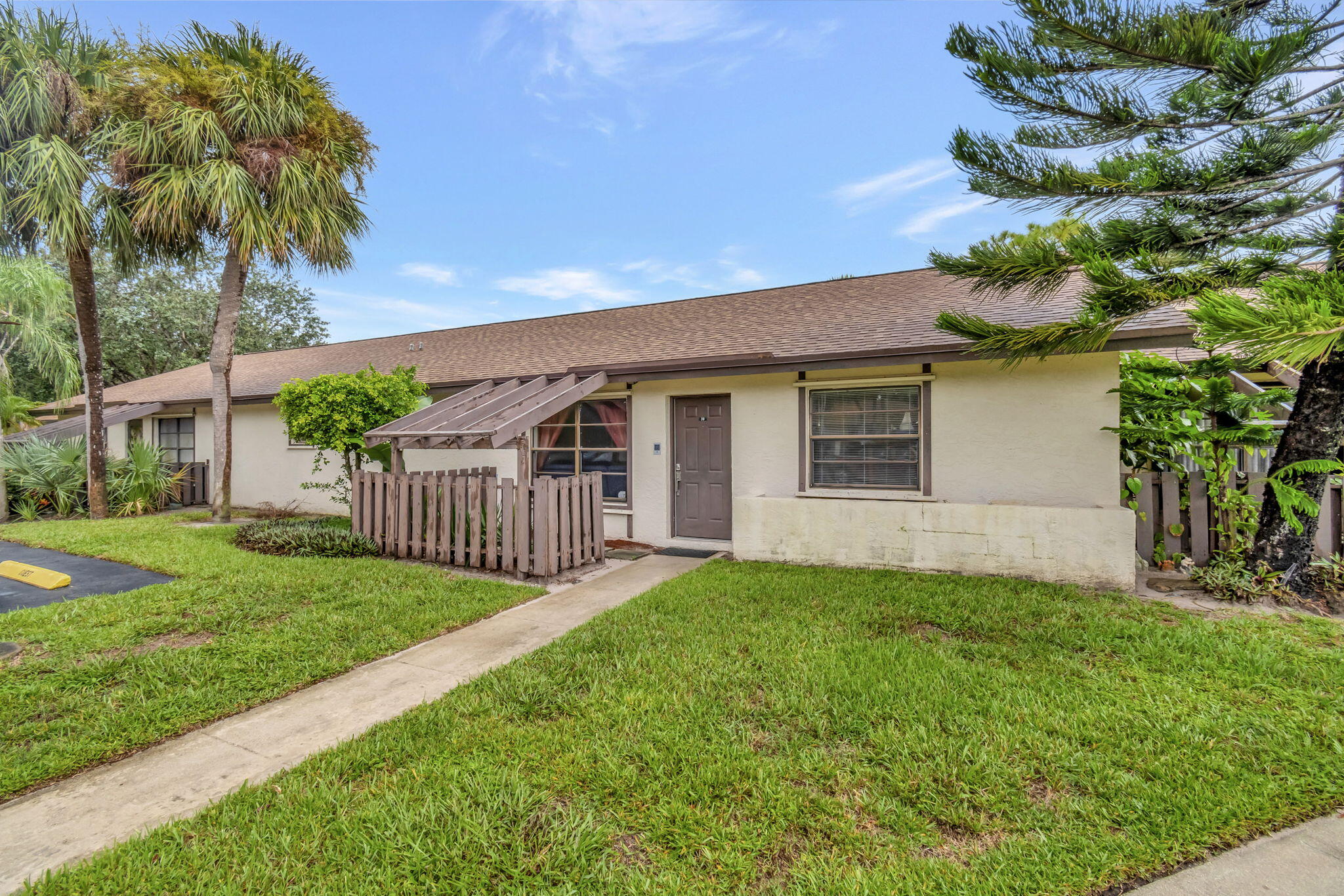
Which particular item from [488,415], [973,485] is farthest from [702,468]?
[973,485]

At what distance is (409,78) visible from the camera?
12398 millimetres

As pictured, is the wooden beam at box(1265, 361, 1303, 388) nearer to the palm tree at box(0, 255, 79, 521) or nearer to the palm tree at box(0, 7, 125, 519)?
the palm tree at box(0, 7, 125, 519)

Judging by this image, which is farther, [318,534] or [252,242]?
[252,242]

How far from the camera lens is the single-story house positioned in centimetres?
645

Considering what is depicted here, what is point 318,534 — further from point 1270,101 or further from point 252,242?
point 1270,101

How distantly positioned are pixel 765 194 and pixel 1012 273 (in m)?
14.6

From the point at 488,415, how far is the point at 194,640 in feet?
12.8

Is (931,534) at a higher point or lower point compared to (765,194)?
lower

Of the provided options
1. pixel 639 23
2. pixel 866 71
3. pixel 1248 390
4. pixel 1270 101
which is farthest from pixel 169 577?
pixel 1248 390

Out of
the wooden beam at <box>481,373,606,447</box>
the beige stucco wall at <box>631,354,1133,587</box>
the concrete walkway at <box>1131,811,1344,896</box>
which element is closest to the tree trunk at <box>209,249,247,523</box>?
the wooden beam at <box>481,373,606,447</box>

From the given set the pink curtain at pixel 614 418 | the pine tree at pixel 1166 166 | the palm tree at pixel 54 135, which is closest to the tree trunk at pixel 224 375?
the palm tree at pixel 54 135

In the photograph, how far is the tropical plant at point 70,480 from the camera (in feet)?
37.8

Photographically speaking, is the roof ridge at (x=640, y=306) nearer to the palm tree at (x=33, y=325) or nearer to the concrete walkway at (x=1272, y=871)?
the palm tree at (x=33, y=325)

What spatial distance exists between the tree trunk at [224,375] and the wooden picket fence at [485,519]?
4.13 meters
